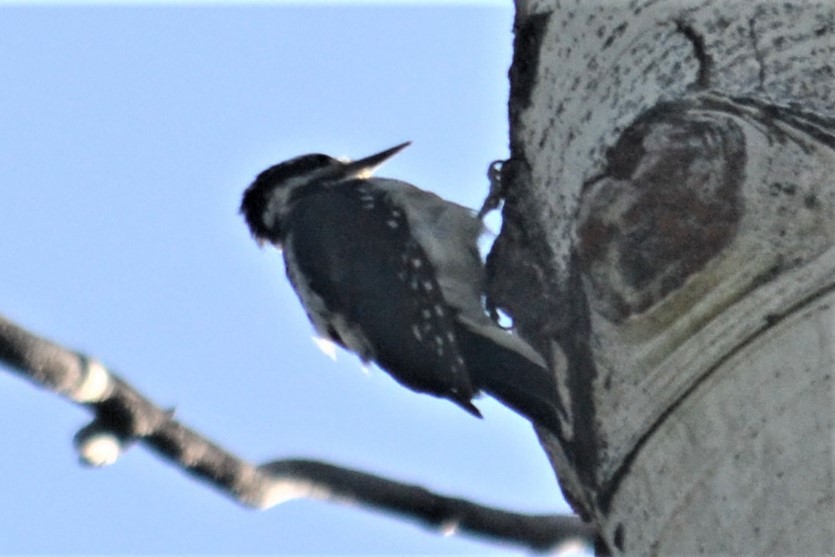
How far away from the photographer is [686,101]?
1.89 metres

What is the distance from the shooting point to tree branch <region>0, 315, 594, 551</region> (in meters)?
1.29

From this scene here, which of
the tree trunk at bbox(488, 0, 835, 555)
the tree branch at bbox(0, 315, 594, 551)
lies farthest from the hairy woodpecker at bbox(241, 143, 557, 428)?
the tree branch at bbox(0, 315, 594, 551)

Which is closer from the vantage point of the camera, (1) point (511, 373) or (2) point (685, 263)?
(2) point (685, 263)

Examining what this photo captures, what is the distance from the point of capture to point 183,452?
4.74 feet

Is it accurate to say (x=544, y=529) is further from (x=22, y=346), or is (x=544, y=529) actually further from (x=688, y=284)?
(x=22, y=346)

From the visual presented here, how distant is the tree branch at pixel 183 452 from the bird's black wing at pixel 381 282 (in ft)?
2.82

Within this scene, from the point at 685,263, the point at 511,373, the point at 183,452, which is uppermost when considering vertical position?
the point at 685,263

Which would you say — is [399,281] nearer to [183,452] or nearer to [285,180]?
[285,180]

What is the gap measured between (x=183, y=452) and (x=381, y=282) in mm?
1503

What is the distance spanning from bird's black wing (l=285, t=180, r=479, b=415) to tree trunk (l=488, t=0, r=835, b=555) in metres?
0.47

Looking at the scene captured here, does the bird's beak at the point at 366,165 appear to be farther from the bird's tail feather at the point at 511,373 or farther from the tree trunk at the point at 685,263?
the tree trunk at the point at 685,263

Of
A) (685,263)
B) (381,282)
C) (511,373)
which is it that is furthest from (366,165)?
(685,263)

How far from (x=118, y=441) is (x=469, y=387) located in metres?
1.28

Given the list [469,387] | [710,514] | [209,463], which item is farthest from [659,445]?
[469,387]
